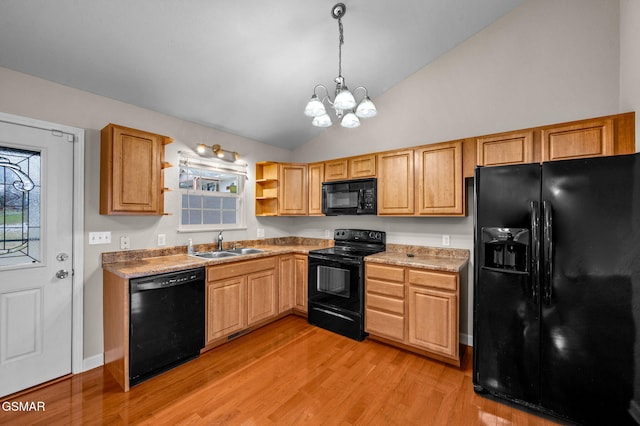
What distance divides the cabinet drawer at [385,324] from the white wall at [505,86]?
795mm

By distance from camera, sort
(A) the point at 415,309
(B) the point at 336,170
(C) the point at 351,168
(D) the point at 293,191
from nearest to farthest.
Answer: (A) the point at 415,309, (C) the point at 351,168, (B) the point at 336,170, (D) the point at 293,191

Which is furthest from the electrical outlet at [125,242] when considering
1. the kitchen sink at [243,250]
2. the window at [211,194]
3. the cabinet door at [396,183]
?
the cabinet door at [396,183]

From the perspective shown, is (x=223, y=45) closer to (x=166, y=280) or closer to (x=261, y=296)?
(x=166, y=280)

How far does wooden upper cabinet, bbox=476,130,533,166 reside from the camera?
7.58ft

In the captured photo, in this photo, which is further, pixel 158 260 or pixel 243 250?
pixel 243 250

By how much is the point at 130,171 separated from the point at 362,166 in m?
2.47

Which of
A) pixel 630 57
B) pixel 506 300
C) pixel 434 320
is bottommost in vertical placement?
pixel 434 320

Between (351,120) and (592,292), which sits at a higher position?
(351,120)

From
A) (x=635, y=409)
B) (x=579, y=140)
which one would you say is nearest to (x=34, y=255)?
(x=635, y=409)

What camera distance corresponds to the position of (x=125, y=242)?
104 inches

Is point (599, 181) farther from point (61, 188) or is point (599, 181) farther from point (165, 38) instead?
point (61, 188)

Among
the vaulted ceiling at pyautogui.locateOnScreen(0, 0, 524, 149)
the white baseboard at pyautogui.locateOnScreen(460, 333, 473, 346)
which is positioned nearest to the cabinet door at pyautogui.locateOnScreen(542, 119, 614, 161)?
the vaulted ceiling at pyautogui.locateOnScreen(0, 0, 524, 149)

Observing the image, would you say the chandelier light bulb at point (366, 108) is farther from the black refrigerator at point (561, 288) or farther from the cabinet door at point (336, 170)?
the cabinet door at point (336, 170)

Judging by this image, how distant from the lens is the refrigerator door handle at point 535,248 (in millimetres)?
1845
